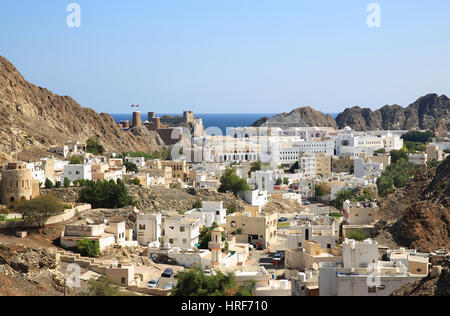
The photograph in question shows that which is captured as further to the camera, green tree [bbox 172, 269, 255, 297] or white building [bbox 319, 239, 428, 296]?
white building [bbox 319, 239, 428, 296]

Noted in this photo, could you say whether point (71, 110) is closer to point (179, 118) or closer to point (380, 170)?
point (380, 170)

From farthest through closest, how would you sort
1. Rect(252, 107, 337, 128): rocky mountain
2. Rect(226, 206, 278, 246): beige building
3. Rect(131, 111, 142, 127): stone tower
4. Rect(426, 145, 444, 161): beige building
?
Rect(252, 107, 337, 128): rocky mountain
Rect(131, 111, 142, 127): stone tower
Rect(426, 145, 444, 161): beige building
Rect(226, 206, 278, 246): beige building

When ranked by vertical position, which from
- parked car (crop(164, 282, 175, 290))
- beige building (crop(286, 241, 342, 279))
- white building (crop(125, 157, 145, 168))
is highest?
white building (crop(125, 157, 145, 168))

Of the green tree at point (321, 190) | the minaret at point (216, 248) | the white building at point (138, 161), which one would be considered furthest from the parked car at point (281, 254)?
the white building at point (138, 161)

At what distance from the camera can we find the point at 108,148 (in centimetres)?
7725

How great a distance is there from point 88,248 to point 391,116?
14318 centimetres

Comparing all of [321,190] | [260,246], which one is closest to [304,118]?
[321,190]

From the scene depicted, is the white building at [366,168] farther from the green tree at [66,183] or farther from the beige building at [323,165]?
the green tree at [66,183]

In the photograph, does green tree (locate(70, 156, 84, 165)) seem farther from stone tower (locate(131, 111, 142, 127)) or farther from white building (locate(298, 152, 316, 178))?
stone tower (locate(131, 111, 142, 127))

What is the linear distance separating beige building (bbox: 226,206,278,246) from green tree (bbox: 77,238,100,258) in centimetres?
918

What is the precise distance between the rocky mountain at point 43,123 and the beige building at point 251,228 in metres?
18.9

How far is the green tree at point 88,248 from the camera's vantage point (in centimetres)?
2762

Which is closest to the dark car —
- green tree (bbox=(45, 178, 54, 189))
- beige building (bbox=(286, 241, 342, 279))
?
beige building (bbox=(286, 241, 342, 279))

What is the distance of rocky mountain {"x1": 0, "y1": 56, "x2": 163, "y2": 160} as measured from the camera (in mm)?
55250
